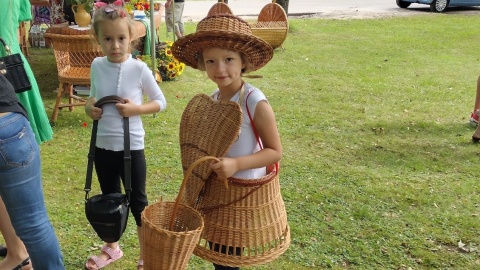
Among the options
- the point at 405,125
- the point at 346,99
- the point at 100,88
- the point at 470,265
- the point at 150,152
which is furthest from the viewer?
the point at 346,99

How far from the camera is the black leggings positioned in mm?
2896

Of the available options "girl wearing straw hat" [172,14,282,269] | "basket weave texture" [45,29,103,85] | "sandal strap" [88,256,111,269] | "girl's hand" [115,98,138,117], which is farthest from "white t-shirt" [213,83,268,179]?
"basket weave texture" [45,29,103,85]

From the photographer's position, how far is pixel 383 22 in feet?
45.7

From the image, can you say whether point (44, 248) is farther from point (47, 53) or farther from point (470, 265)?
point (47, 53)

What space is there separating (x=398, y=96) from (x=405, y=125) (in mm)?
1274

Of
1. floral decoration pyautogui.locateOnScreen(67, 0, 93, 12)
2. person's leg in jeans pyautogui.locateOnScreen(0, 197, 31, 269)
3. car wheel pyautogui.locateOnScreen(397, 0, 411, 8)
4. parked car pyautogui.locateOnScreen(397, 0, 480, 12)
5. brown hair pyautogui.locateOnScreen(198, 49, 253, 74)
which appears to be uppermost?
brown hair pyautogui.locateOnScreen(198, 49, 253, 74)

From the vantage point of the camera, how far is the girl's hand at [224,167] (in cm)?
220

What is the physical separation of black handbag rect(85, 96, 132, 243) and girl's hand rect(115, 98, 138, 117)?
0.09 ft

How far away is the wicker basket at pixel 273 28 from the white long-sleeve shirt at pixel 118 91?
6796 millimetres

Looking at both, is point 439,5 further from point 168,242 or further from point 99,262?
point 168,242

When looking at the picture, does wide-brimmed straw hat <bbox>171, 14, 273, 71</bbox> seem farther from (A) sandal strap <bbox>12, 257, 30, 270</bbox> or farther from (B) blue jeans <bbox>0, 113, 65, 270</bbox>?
(A) sandal strap <bbox>12, 257, 30, 270</bbox>

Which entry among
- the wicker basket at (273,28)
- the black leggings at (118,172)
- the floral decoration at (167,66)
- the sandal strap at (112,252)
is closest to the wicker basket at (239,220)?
the black leggings at (118,172)

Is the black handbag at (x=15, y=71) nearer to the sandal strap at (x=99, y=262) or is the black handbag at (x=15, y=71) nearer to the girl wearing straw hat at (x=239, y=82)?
the girl wearing straw hat at (x=239, y=82)

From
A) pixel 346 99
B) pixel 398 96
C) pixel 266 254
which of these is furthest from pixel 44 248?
pixel 398 96
